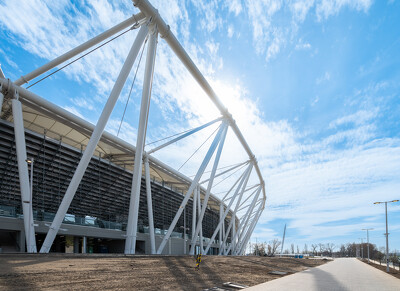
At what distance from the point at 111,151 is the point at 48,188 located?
8.74 metres

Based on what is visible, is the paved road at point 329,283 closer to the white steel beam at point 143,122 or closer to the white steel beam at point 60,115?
the white steel beam at point 143,122

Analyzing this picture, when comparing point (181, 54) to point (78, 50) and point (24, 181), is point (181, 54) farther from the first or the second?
point (24, 181)

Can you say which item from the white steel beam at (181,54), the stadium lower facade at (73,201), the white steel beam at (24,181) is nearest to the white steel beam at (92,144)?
the white steel beam at (181,54)

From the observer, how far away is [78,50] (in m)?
20.1

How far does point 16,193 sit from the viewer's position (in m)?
34.1

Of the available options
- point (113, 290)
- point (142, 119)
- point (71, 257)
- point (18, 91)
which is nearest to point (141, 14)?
point (142, 119)

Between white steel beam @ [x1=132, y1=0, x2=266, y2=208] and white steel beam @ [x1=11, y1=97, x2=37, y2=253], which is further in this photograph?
white steel beam @ [x1=132, y1=0, x2=266, y2=208]

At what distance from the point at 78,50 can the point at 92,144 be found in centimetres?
757

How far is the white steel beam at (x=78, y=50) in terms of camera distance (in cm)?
1997

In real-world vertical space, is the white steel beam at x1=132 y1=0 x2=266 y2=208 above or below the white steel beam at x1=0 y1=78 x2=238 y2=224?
above

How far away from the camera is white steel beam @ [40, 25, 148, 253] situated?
16125mm

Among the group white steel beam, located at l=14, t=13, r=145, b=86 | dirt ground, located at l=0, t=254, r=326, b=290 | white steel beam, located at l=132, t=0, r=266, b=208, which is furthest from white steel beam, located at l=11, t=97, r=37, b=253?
white steel beam, located at l=132, t=0, r=266, b=208

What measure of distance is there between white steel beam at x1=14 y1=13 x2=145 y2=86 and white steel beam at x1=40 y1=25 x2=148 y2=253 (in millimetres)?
1391

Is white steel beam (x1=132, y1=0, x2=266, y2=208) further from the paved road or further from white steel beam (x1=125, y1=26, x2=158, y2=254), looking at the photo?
the paved road
